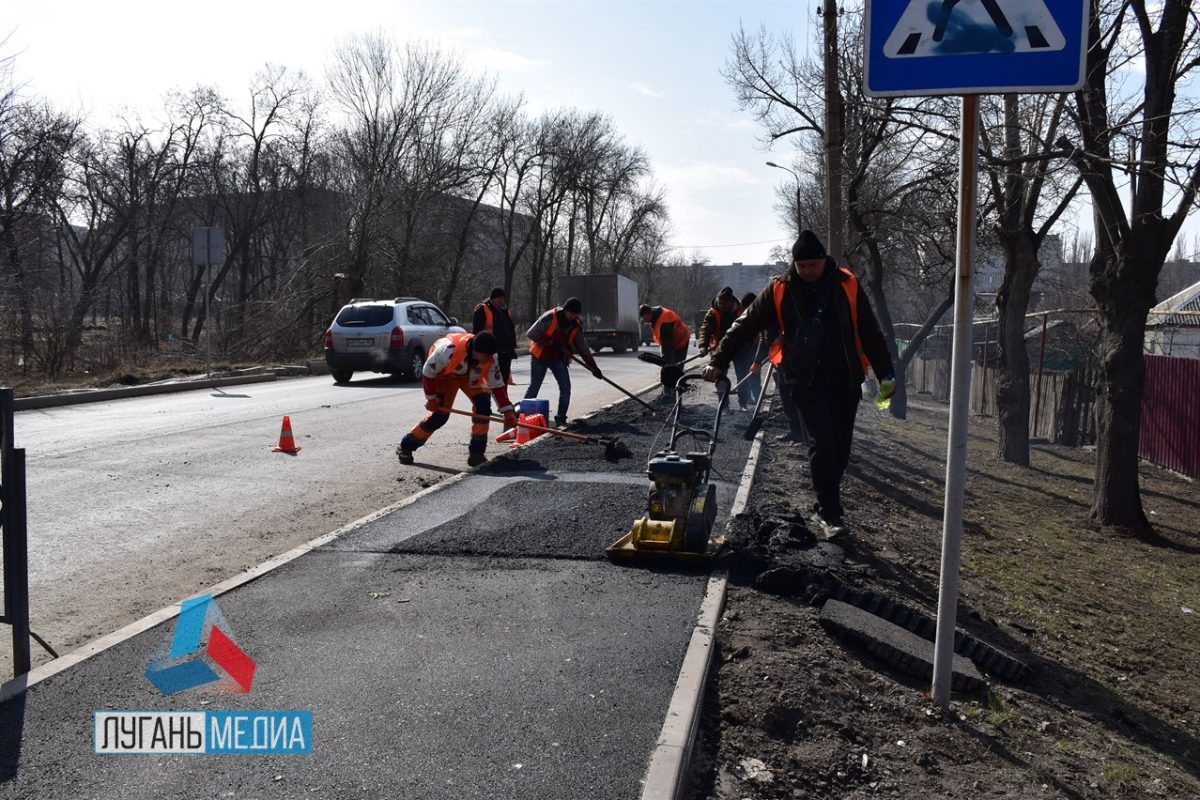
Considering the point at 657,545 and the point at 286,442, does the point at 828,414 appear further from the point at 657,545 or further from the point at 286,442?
the point at 286,442

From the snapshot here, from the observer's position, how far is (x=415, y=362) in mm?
19625

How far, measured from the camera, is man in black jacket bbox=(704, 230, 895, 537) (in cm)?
570

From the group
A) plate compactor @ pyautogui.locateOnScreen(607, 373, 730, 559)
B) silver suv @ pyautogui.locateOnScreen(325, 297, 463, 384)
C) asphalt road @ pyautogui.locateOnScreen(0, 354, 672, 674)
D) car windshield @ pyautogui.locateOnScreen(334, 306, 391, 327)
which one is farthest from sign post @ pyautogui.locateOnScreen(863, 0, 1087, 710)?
car windshield @ pyautogui.locateOnScreen(334, 306, 391, 327)

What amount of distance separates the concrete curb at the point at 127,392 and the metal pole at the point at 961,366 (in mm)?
13170

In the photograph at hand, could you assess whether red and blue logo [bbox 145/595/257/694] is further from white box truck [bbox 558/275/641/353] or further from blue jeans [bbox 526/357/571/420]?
white box truck [bbox 558/275/641/353]

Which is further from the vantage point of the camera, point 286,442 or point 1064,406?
point 1064,406

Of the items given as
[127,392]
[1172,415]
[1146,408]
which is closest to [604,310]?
[127,392]

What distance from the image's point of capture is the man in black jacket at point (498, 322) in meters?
12.6

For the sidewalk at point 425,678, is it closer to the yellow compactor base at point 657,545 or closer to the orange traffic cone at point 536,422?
the yellow compactor base at point 657,545

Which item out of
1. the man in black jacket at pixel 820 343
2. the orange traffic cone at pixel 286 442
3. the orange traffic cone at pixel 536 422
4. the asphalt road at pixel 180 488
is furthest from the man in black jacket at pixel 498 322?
the man in black jacket at pixel 820 343

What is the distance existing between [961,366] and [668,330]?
11467 mm

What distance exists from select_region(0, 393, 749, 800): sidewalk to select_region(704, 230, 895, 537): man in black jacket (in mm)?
1267

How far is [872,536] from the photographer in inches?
289

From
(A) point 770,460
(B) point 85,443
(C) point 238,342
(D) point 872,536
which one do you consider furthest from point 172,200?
(D) point 872,536
